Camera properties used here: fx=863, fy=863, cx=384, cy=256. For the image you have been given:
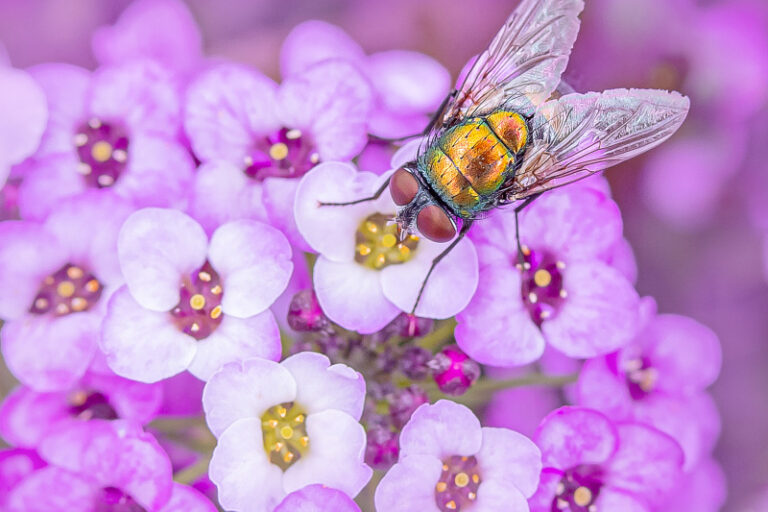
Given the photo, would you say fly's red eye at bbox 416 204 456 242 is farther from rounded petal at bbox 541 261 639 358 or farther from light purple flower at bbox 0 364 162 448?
light purple flower at bbox 0 364 162 448

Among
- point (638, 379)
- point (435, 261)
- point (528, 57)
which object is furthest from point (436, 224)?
point (638, 379)

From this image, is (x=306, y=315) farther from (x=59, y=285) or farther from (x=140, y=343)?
(x=59, y=285)

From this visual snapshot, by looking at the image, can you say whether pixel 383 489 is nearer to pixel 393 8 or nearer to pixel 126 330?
pixel 126 330

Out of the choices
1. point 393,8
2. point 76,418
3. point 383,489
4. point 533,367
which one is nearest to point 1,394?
point 76,418

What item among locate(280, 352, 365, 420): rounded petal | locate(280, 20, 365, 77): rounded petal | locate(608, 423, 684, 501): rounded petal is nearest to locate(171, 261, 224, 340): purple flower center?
locate(280, 352, 365, 420): rounded petal

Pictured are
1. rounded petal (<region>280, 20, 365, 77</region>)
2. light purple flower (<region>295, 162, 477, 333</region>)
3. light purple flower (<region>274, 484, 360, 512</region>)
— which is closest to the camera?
light purple flower (<region>274, 484, 360, 512</region>)

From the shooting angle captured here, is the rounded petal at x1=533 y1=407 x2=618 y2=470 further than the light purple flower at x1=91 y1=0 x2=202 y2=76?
No

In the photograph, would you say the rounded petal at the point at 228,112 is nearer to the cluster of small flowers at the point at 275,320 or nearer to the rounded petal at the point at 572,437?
the cluster of small flowers at the point at 275,320
